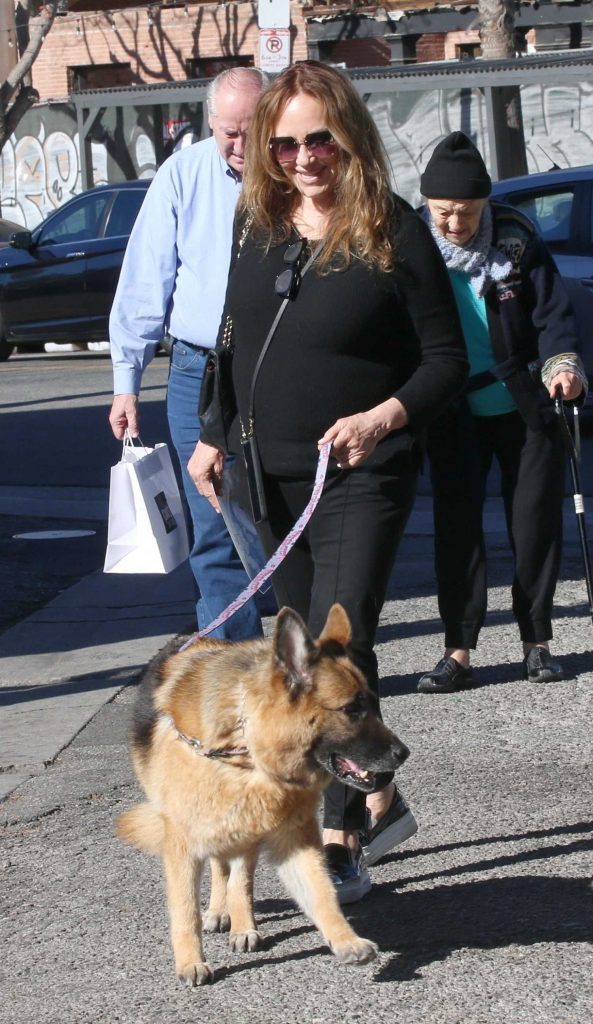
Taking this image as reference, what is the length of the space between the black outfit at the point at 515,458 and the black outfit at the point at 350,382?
1.87 m

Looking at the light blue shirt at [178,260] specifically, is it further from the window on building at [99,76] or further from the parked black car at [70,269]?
the window on building at [99,76]

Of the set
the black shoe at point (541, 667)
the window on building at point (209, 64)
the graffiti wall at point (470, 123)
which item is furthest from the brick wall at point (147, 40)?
the black shoe at point (541, 667)

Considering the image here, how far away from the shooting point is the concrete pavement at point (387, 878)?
3.38 metres

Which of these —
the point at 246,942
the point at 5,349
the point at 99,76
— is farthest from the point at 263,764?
the point at 99,76

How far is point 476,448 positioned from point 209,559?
1.17 metres

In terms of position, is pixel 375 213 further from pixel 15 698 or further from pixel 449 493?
pixel 15 698

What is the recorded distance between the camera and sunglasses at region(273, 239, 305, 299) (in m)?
3.66

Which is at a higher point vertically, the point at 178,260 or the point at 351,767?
the point at 178,260

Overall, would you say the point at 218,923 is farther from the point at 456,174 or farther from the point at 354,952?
the point at 456,174

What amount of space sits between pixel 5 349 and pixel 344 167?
16.3 metres

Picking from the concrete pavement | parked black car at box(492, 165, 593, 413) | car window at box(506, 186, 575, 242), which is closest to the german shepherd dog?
the concrete pavement

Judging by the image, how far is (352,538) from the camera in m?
3.74

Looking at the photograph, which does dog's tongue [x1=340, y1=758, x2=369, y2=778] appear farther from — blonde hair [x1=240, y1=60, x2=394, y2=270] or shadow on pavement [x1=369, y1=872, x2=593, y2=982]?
blonde hair [x1=240, y1=60, x2=394, y2=270]

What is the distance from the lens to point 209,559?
546cm
